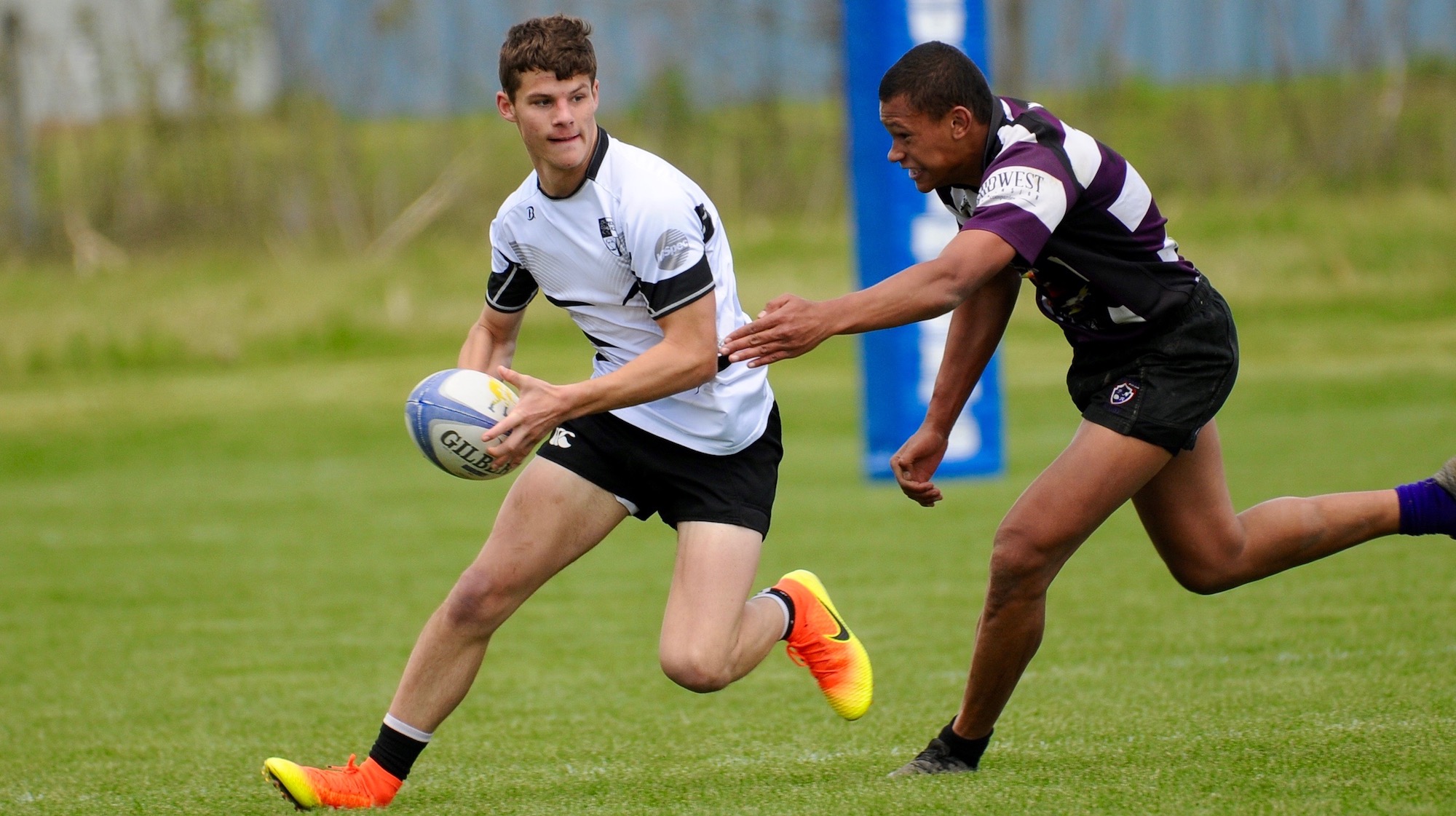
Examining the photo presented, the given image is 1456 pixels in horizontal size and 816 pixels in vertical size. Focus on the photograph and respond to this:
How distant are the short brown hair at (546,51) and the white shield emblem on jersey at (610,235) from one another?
0.40 m

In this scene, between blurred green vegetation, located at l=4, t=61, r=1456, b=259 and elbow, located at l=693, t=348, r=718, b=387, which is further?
blurred green vegetation, located at l=4, t=61, r=1456, b=259

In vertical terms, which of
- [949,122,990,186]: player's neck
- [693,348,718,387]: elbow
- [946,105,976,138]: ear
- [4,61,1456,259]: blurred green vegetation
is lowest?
[4,61,1456,259]: blurred green vegetation

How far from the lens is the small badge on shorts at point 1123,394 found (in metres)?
4.18

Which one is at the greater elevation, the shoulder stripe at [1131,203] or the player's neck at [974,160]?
the player's neck at [974,160]

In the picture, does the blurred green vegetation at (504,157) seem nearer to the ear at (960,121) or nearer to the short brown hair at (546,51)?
the short brown hair at (546,51)

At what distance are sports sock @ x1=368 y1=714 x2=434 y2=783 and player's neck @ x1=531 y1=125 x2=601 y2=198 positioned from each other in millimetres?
1581

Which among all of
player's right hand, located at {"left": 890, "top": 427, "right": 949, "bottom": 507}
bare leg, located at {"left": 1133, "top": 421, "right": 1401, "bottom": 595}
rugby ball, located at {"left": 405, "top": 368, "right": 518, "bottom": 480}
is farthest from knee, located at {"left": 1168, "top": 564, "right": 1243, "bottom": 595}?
rugby ball, located at {"left": 405, "top": 368, "right": 518, "bottom": 480}

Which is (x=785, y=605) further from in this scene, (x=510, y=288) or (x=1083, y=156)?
(x=1083, y=156)

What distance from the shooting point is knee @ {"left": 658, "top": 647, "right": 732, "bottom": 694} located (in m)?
4.21

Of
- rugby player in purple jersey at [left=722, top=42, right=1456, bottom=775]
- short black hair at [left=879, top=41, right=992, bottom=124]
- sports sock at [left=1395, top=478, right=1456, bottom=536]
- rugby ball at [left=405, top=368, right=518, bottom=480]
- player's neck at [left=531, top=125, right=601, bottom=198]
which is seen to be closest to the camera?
rugby player in purple jersey at [left=722, top=42, right=1456, bottom=775]

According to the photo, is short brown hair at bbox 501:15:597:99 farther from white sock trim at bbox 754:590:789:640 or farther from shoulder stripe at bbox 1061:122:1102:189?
white sock trim at bbox 754:590:789:640

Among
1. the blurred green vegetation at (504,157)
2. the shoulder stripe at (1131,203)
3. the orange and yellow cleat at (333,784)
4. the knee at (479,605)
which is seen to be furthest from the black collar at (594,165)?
the blurred green vegetation at (504,157)

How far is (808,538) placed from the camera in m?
9.90

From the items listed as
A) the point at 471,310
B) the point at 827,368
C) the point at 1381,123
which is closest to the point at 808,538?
the point at 827,368
